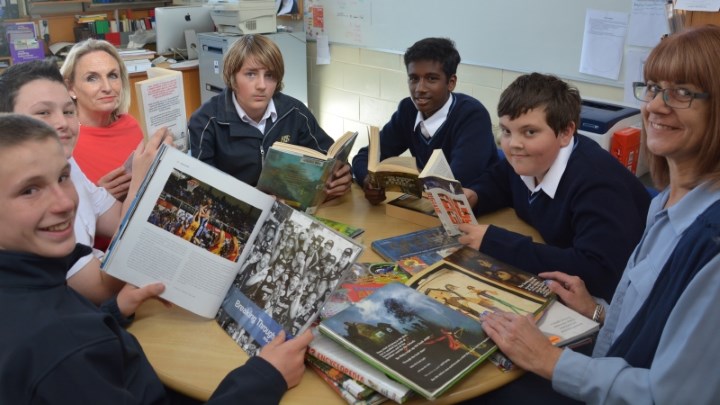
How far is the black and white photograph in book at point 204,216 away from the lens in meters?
1.29

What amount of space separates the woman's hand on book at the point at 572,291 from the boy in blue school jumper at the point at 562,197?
7 centimetres

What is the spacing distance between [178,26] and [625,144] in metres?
3.46

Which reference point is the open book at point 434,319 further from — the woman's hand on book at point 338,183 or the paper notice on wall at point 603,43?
the paper notice on wall at point 603,43

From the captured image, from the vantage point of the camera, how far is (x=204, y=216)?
1313 millimetres

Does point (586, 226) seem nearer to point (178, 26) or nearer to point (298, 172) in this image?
point (298, 172)

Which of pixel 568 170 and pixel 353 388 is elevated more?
pixel 568 170

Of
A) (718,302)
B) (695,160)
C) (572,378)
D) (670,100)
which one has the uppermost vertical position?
(670,100)

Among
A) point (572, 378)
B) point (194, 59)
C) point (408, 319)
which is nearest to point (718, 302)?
point (572, 378)

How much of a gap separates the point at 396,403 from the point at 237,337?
0.38 m

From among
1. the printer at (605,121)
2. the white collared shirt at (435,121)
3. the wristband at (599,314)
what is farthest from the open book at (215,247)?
the printer at (605,121)

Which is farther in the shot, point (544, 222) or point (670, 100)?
point (544, 222)

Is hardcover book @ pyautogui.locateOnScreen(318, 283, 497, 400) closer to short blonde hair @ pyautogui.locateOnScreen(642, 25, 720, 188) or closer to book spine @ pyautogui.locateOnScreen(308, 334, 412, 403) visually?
book spine @ pyautogui.locateOnScreen(308, 334, 412, 403)

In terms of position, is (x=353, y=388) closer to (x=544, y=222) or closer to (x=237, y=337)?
(x=237, y=337)

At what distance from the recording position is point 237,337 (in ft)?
4.05
